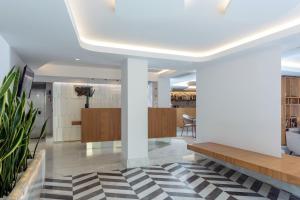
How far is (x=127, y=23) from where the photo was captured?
308 cm

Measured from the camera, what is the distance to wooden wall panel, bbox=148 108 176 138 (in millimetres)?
6074

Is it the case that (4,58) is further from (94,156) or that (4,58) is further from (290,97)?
(290,97)

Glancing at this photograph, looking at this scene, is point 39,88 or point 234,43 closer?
point 234,43

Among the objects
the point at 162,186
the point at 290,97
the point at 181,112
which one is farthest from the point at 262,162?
the point at 181,112

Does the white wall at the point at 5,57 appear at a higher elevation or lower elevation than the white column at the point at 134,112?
higher

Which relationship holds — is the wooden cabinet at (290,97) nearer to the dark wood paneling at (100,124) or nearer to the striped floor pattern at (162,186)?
the striped floor pattern at (162,186)

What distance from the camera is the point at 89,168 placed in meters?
4.39

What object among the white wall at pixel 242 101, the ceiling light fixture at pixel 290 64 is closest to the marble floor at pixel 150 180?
the white wall at pixel 242 101

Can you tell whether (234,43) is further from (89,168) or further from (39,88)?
(39,88)

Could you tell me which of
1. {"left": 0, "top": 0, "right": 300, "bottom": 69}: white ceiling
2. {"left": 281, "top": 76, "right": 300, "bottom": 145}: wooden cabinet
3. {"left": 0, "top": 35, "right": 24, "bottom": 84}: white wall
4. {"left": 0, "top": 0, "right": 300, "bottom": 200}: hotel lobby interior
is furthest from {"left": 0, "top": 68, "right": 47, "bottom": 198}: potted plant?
{"left": 281, "top": 76, "right": 300, "bottom": 145}: wooden cabinet

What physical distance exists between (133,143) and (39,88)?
5.19 meters

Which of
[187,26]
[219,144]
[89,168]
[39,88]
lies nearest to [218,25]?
[187,26]

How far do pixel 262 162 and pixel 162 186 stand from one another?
1.63 m

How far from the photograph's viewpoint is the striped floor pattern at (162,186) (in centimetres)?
311
